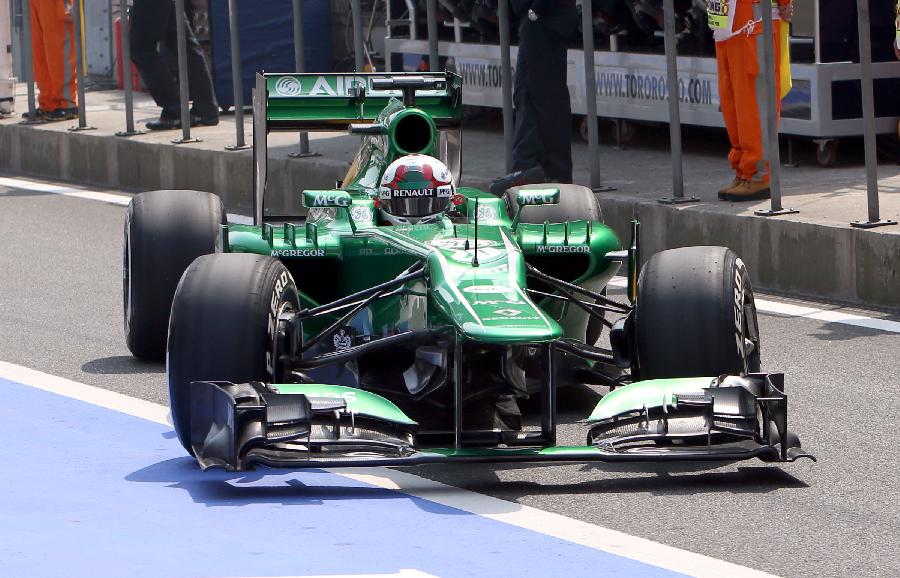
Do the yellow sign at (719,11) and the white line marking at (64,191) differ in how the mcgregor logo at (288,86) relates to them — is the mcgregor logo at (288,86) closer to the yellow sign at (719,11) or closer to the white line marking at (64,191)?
the yellow sign at (719,11)

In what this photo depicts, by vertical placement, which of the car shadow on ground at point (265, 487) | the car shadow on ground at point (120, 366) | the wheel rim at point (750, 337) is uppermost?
the wheel rim at point (750, 337)

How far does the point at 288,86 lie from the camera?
9.86m

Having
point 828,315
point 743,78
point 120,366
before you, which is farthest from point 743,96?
point 120,366

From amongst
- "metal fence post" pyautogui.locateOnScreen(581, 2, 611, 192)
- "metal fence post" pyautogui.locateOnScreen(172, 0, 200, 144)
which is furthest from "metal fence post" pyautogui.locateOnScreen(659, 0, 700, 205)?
"metal fence post" pyautogui.locateOnScreen(172, 0, 200, 144)

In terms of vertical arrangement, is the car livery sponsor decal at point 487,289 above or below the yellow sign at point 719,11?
below

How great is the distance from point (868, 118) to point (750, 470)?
4.23 meters

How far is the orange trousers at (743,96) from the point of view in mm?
12172

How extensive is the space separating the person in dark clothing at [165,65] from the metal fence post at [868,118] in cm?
737

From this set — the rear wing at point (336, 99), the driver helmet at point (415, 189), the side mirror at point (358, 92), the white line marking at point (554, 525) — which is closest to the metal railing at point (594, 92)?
the rear wing at point (336, 99)

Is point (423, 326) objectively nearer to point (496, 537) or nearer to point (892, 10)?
point (496, 537)

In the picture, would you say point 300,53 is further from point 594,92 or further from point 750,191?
point 750,191

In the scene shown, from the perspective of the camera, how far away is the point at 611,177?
13992 mm

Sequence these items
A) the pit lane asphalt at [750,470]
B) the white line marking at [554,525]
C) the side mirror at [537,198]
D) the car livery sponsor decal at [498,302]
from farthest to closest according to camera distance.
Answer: the side mirror at [537,198]
the car livery sponsor decal at [498,302]
the pit lane asphalt at [750,470]
the white line marking at [554,525]

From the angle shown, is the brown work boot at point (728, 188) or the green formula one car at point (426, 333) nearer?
the green formula one car at point (426, 333)
